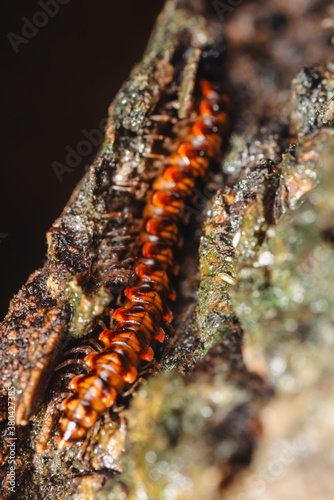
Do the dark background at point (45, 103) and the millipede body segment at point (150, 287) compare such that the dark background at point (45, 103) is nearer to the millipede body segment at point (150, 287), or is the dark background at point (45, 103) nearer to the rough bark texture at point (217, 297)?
the rough bark texture at point (217, 297)

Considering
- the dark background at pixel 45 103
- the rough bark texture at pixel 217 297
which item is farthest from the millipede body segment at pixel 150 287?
the dark background at pixel 45 103

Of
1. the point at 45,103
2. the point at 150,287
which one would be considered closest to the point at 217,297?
the point at 150,287

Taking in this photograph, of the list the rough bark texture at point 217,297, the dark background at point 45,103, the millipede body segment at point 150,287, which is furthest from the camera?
Result: the dark background at point 45,103

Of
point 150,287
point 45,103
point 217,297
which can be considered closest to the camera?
point 217,297

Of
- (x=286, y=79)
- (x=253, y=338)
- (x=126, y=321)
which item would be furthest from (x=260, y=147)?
(x=253, y=338)

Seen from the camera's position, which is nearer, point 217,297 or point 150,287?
point 217,297

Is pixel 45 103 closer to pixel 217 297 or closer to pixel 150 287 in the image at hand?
pixel 150 287
